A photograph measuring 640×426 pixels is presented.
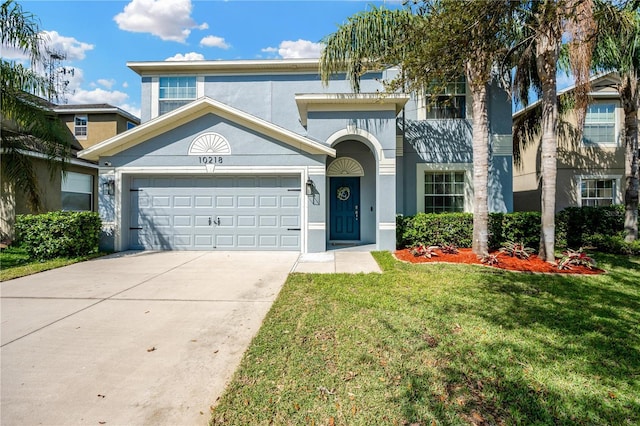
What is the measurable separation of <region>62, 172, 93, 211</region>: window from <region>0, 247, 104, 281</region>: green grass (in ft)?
15.2

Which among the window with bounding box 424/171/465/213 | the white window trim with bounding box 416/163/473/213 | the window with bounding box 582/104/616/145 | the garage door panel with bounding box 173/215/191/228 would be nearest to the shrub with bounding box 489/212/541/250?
the white window trim with bounding box 416/163/473/213

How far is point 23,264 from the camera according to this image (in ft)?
25.9

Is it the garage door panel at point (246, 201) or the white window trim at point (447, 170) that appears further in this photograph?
the white window trim at point (447, 170)

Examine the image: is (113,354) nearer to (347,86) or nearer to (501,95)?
(347,86)

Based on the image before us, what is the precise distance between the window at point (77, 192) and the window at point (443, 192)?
15.3 meters

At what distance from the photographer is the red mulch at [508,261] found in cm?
693

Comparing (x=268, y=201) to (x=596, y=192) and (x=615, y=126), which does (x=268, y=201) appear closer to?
(x=596, y=192)

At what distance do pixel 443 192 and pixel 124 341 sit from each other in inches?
417

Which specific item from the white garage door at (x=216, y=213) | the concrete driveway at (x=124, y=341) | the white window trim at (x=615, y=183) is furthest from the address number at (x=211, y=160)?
the white window trim at (x=615, y=183)

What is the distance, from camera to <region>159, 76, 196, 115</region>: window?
1262 cm

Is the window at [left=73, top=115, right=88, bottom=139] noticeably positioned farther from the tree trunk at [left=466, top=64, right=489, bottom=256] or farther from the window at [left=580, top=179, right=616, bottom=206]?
the window at [left=580, top=179, right=616, bottom=206]

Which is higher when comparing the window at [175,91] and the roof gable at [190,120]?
the window at [175,91]

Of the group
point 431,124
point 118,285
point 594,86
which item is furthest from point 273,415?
point 594,86

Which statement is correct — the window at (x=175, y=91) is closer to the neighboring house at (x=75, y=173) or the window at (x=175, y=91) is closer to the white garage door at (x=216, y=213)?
the neighboring house at (x=75, y=173)
